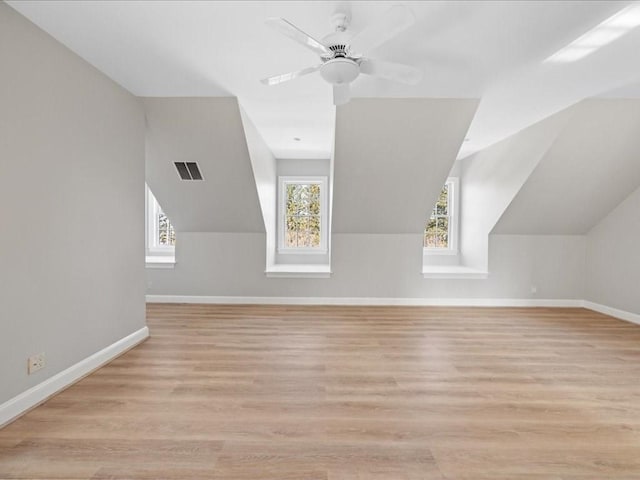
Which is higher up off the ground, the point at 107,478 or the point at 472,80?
the point at 472,80

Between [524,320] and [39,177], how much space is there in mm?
5462

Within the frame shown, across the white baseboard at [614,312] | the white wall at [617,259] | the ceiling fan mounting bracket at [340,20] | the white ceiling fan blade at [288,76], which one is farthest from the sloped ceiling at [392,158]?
the white baseboard at [614,312]

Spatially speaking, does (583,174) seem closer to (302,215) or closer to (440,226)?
(440,226)

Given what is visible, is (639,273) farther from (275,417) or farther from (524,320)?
(275,417)

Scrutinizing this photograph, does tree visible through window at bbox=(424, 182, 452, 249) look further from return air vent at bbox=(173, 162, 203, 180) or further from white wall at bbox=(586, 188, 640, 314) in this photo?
return air vent at bbox=(173, 162, 203, 180)

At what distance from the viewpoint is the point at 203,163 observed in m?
4.33

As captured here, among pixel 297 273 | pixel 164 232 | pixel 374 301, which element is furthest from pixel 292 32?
pixel 164 232

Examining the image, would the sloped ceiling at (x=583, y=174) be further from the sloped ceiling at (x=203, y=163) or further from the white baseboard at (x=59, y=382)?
the white baseboard at (x=59, y=382)

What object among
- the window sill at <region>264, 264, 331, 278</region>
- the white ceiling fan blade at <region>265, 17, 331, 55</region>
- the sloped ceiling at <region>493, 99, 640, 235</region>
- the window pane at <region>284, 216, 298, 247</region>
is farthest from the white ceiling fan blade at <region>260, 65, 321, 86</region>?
the window pane at <region>284, 216, 298, 247</region>

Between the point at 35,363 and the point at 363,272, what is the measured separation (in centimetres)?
414

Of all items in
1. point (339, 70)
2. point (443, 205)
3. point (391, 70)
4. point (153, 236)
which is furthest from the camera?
point (443, 205)

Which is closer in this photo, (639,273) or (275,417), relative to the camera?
(275,417)

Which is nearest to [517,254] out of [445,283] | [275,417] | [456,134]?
[445,283]

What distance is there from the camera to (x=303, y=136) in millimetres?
4828
